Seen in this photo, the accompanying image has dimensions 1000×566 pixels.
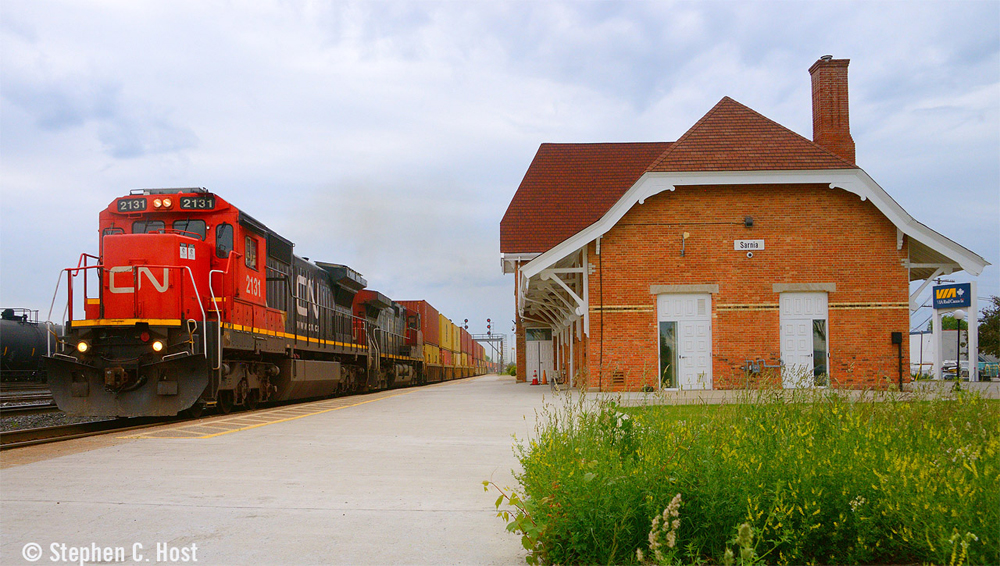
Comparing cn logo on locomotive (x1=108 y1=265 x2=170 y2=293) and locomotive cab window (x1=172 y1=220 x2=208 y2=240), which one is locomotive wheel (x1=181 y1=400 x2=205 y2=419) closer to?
cn logo on locomotive (x1=108 y1=265 x2=170 y2=293)

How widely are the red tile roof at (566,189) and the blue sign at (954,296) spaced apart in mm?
10988

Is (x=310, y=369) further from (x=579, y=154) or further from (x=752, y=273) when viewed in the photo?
(x=579, y=154)

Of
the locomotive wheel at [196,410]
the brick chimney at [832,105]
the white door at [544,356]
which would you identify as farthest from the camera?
the white door at [544,356]

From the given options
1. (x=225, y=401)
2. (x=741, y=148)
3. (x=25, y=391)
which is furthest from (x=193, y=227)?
(x=25, y=391)

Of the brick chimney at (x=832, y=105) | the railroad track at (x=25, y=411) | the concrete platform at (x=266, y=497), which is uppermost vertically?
the brick chimney at (x=832, y=105)

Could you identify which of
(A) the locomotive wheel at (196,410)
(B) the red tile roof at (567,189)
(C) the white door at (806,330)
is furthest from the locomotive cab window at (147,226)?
(B) the red tile roof at (567,189)

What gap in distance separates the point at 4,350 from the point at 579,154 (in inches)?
824

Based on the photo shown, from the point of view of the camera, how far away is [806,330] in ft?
54.0

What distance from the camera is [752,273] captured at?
16.6 m

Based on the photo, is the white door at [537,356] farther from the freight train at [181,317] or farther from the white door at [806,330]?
the freight train at [181,317]

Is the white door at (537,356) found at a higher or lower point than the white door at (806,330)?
lower

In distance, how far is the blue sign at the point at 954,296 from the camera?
22312 millimetres

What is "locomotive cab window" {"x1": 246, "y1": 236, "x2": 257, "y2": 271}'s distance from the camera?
1290 centimetres

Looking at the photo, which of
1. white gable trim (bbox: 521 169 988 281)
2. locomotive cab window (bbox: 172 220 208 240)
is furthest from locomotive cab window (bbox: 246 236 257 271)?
white gable trim (bbox: 521 169 988 281)
